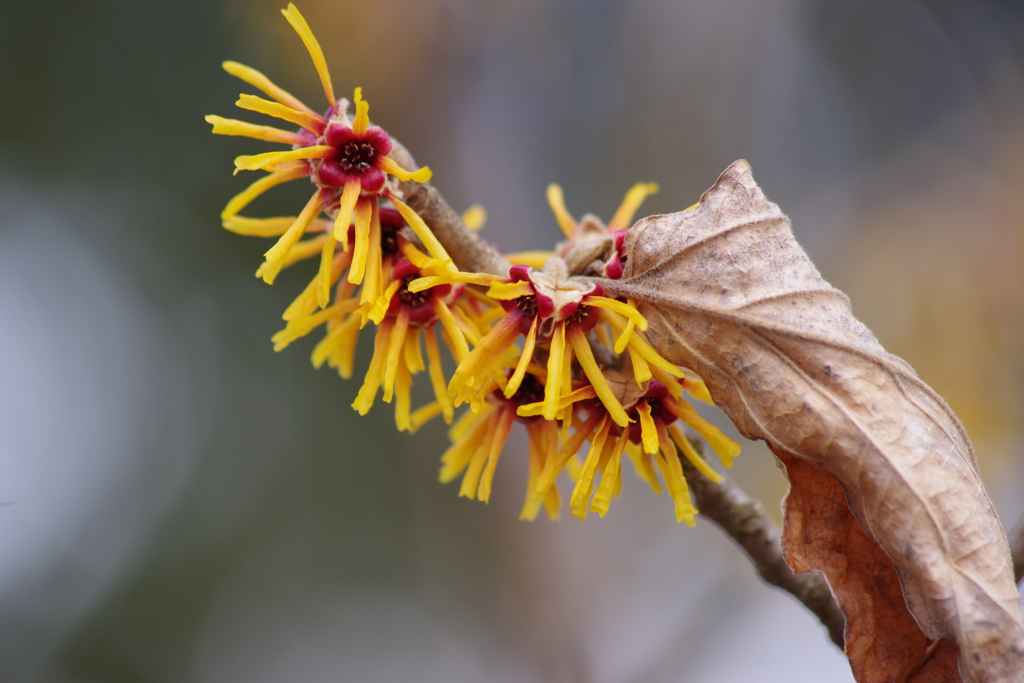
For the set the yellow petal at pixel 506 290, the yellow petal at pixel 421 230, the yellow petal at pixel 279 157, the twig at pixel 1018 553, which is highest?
the yellow petal at pixel 279 157

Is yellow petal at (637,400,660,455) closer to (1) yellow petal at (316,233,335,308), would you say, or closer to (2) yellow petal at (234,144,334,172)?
(1) yellow petal at (316,233,335,308)

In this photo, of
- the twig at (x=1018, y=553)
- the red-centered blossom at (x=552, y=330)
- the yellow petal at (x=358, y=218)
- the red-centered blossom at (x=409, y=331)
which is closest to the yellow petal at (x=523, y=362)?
the red-centered blossom at (x=552, y=330)

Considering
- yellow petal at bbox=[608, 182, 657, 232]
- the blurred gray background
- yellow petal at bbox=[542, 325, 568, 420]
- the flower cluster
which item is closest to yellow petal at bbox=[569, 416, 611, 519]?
the flower cluster

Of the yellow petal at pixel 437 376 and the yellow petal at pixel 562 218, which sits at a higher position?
the yellow petal at pixel 562 218

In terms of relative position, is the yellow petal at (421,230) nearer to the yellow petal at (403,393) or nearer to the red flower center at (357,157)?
the red flower center at (357,157)

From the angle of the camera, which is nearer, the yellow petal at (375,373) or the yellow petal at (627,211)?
the yellow petal at (375,373)

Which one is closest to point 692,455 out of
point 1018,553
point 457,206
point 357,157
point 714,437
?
point 714,437

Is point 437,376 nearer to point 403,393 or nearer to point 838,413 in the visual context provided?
point 403,393
